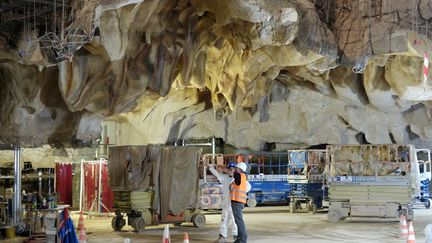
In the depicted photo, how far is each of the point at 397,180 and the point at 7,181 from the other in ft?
54.7

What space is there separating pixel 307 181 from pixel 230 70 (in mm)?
5668

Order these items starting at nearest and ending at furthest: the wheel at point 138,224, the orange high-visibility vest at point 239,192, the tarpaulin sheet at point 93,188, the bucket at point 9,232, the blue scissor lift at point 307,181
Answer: the orange high-visibility vest at point 239,192 → the bucket at point 9,232 → the wheel at point 138,224 → the blue scissor lift at point 307,181 → the tarpaulin sheet at point 93,188

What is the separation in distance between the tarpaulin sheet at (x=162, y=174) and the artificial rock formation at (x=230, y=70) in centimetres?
138

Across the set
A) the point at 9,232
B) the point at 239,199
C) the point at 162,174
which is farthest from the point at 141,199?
the point at 239,199

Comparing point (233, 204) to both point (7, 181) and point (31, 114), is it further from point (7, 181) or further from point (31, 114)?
point (7, 181)

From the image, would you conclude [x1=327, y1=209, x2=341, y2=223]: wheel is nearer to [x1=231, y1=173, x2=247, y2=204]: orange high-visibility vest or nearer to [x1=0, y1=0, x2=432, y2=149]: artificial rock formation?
[x1=0, y1=0, x2=432, y2=149]: artificial rock formation

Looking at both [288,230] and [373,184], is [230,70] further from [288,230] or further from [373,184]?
[373,184]

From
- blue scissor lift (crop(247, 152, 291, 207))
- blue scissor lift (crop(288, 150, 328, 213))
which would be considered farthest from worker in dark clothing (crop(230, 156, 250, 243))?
blue scissor lift (crop(247, 152, 291, 207))

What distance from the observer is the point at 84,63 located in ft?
45.8

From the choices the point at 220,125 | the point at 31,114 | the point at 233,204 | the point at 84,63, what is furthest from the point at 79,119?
the point at 220,125

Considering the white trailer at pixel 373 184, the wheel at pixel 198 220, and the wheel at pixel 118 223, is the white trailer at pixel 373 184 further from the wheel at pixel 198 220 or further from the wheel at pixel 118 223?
the wheel at pixel 118 223

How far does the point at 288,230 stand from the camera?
53.1ft

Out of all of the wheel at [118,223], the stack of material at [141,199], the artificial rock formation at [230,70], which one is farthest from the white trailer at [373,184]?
the wheel at [118,223]

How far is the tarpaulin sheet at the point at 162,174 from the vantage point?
16.4 metres
